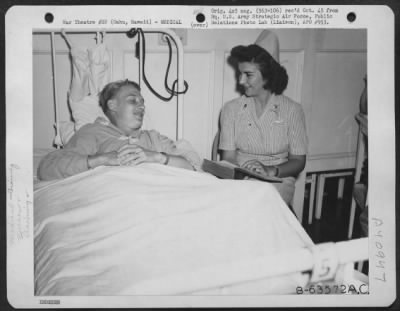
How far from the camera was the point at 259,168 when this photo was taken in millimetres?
842

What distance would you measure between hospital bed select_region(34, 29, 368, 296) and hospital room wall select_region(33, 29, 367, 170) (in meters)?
0.11

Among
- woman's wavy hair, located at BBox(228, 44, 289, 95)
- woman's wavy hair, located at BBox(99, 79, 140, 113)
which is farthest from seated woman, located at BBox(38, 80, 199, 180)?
woman's wavy hair, located at BBox(228, 44, 289, 95)

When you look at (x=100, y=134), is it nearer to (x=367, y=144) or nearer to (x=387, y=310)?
(x=367, y=144)

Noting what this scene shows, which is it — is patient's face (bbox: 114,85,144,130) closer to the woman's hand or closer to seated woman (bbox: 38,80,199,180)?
seated woman (bbox: 38,80,199,180)

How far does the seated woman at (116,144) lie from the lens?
81 centimetres

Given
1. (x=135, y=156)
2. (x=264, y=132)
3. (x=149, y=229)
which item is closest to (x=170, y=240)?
(x=149, y=229)

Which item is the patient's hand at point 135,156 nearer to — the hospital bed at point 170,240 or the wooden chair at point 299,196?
the hospital bed at point 170,240

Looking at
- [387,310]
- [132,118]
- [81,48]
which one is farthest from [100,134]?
[387,310]

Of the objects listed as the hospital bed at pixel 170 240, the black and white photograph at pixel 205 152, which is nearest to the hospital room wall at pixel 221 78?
the black and white photograph at pixel 205 152

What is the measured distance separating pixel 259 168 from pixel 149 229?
0.26 metres

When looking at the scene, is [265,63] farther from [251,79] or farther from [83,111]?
[83,111]

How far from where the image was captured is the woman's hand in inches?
33.1

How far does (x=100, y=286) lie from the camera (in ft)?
2.40

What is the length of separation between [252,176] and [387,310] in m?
0.38
